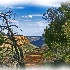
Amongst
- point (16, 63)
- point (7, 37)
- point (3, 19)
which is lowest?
point (16, 63)

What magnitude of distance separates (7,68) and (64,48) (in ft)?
72.8

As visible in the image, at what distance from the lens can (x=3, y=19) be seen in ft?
22.5

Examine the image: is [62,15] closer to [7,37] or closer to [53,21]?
[53,21]

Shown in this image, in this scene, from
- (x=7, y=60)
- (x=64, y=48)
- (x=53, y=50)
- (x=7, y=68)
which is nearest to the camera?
(x=7, y=68)

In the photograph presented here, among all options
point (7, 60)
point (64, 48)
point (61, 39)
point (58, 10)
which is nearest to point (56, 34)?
point (61, 39)

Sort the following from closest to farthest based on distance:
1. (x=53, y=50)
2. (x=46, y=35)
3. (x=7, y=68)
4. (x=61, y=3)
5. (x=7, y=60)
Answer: (x=7, y=68) → (x=7, y=60) → (x=53, y=50) → (x=61, y=3) → (x=46, y=35)

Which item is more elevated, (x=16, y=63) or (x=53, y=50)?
(x=16, y=63)

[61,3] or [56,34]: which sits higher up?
[61,3]

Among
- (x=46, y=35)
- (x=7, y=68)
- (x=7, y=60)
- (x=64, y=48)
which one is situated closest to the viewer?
(x=7, y=68)

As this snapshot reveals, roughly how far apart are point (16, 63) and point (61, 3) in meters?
27.2

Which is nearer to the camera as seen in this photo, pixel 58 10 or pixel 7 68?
pixel 7 68

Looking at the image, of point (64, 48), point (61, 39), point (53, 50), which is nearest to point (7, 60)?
point (64, 48)

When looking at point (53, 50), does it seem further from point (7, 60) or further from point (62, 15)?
point (7, 60)

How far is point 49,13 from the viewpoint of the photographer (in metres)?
34.9
